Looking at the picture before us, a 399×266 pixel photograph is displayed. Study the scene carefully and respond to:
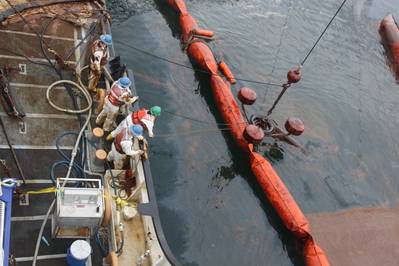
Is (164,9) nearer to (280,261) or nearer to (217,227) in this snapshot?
(217,227)

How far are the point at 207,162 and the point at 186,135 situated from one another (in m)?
1.59

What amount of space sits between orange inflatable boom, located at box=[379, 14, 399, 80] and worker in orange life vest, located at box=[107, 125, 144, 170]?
68.4 feet

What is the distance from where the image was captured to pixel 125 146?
10188mm

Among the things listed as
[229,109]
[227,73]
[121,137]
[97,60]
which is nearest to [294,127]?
[229,109]

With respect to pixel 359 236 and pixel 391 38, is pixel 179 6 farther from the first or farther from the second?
pixel 359 236

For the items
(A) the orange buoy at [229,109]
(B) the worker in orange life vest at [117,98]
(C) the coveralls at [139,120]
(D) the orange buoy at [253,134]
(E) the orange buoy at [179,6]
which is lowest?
(C) the coveralls at [139,120]

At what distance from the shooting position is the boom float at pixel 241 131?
13.7 metres

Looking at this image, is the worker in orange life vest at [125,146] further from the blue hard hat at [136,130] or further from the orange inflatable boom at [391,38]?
the orange inflatable boom at [391,38]

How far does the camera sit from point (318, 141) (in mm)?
18422

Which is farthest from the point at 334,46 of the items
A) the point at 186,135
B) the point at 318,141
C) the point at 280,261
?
the point at 280,261

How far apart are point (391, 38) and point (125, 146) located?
916 inches

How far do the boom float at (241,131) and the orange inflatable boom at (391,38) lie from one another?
42.7 ft

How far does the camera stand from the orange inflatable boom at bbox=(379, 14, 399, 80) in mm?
25609

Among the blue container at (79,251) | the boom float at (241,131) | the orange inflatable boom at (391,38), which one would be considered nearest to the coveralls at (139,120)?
the blue container at (79,251)
